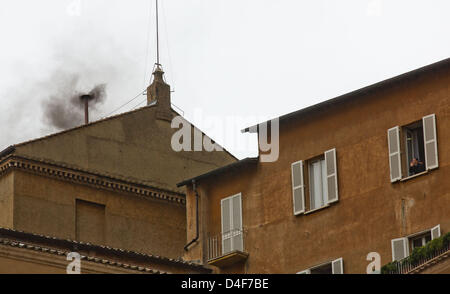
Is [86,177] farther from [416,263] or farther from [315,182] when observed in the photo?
[416,263]

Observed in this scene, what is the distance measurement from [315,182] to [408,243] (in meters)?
4.39

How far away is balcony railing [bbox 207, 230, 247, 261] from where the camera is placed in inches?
1993

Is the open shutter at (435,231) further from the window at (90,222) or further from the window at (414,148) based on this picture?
the window at (90,222)

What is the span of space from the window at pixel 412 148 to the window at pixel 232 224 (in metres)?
6.10

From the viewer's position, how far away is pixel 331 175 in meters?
48.4

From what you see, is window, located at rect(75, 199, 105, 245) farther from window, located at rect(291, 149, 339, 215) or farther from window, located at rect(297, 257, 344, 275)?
window, located at rect(297, 257, 344, 275)

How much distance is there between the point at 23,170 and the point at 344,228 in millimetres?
12997

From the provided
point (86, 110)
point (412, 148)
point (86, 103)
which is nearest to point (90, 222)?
point (86, 110)

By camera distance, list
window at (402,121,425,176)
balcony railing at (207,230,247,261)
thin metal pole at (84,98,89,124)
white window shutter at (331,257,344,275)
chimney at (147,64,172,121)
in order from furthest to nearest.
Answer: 1. thin metal pole at (84,98,89,124)
2. chimney at (147,64,172,121)
3. balcony railing at (207,230,247,261)
4. white window shutter at (331,257,344,275)
5. window at (402,121,425,176)

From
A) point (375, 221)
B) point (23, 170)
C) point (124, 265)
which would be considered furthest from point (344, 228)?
point (23, 170)

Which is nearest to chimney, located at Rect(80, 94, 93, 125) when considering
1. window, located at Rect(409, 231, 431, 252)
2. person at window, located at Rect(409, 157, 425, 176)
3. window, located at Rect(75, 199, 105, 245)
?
window, located at Rect(75, 199, 105, 245)

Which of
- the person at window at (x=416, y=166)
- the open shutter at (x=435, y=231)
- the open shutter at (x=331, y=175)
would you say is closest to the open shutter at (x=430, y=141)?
the person at window at (x=416, y=166)

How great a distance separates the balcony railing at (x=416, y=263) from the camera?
128 feet
